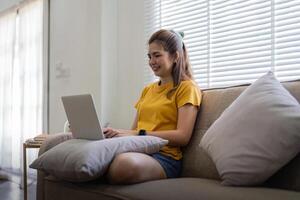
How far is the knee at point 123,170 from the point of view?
60.4 inches

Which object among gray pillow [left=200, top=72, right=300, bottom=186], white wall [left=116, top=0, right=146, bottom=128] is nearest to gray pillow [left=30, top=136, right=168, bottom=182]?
gray pillow [left=200, top=72, right=300, bottom=186]

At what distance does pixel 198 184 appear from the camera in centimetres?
144

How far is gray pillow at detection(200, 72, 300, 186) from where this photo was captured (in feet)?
4.49

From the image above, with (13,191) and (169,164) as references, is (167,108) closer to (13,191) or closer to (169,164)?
(169,164)

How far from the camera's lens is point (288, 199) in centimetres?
113

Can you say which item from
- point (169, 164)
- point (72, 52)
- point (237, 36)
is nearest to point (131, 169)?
point (169, 164)

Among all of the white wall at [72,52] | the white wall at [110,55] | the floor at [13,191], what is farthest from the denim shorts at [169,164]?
the floor at [13,191]

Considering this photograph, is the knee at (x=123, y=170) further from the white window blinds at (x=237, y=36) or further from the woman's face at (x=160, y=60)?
the white window blinds at (x=237, y=36)

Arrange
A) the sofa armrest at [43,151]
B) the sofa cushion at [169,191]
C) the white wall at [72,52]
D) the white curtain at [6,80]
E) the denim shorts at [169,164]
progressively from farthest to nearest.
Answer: the white curtain at [6,80] < the white wall at [72,52] < the sofa armrest at [43,151] < the denim shorts at [169,164] < the sofa cushion at [169,191]

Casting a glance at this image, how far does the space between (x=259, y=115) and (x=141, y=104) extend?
85 centimetres

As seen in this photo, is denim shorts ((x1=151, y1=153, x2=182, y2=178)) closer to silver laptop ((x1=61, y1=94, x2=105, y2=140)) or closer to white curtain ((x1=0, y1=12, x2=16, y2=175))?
silver laptop ((x1=61, y1=94, x2=105, y2=140))

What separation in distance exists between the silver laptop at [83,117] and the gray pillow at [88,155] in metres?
0.10

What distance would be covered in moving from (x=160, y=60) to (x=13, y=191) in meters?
2.37

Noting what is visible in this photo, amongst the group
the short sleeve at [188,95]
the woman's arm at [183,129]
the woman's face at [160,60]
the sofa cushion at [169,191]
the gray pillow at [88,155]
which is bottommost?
the sofa cushion at [169,191]
